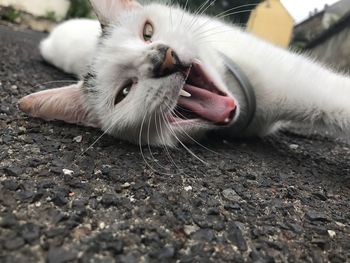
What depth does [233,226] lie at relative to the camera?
115cm

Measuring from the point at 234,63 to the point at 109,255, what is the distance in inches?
44.2

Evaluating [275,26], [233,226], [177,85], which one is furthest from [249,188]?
[275,26]

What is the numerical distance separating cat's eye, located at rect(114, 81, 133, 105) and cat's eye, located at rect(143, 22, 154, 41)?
0.73 ft

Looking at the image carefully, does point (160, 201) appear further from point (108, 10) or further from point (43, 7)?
point (43, 7)

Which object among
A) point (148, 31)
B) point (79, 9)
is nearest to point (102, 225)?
point (148, 31)

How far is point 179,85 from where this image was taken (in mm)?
1496

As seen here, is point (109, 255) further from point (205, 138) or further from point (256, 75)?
point (256, 75)

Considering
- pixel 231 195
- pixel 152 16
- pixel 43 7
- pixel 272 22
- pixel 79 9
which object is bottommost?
pixel 231 195

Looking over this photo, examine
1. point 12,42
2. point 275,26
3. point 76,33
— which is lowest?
point 12,42

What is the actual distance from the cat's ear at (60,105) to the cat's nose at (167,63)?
1.49ft

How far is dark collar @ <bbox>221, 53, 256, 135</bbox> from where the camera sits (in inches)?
70.3

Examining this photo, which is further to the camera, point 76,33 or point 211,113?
point 76,33

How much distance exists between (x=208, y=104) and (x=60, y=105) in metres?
0.62

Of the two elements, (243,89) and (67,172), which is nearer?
(67,172)
